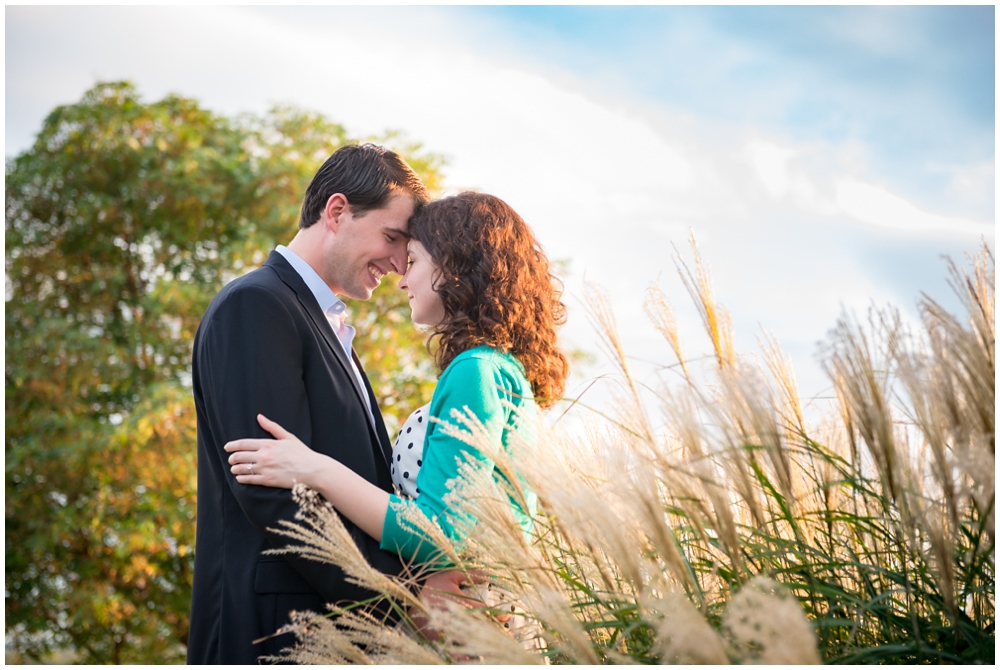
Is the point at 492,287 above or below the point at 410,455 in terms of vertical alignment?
above

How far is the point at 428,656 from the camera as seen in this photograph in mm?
1151

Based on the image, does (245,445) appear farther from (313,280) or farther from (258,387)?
(313,280)

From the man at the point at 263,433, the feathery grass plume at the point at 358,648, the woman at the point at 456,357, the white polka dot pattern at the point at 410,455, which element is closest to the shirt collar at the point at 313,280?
the man at the point at 263,433

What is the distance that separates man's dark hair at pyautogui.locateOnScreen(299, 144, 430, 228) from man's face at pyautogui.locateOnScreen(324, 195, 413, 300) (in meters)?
0.03

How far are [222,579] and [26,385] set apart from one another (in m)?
6.85

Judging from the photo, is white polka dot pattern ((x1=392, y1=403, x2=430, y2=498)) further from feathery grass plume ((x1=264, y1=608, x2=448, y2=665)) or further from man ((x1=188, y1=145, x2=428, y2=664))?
feathery grass plume ((x1=264, y1=608, x2=448, y2=665))

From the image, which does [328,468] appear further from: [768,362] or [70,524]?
[70,524]

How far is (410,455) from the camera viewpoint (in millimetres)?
2043

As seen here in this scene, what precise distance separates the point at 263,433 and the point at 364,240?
819 mm

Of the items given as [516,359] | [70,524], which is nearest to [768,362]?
[516,359]

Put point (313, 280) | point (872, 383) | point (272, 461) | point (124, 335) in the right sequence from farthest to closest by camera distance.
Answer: point (124, 335) → point (313, 280) → point (272, 461) → point (872, 383)

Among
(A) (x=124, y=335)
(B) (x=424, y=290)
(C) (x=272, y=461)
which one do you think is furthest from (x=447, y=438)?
(A) (x=124, y=335)

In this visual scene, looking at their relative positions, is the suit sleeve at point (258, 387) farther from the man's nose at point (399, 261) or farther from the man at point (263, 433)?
the man's nose at point (399, 261)

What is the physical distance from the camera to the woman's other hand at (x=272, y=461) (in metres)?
1.69
